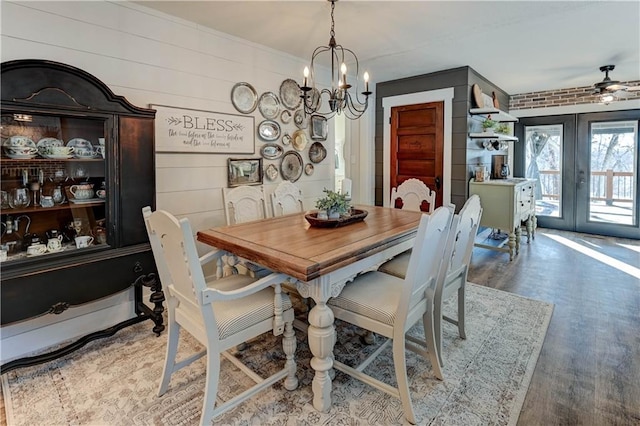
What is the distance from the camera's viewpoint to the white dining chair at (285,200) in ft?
10.3

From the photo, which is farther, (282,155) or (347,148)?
(347,148)

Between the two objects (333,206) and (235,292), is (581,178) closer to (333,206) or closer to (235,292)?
(333,206)

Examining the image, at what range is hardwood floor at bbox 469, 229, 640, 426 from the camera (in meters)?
1.78

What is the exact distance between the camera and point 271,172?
3.77 meters

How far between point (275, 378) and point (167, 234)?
93 centimetres

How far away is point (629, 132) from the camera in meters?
5.24

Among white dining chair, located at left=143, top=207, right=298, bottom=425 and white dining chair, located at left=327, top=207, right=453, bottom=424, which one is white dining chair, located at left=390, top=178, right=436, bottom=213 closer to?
white dining chair, located at left=327, top=207, right=453, bottom=424

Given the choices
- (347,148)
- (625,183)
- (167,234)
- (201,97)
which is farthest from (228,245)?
(625,183)

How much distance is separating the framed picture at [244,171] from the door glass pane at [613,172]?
5.39 metres

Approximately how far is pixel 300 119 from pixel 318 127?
0.32 meters

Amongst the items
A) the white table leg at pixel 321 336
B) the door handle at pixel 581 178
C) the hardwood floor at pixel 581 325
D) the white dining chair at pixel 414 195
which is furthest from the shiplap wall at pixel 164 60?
the door handle at pixel 581 178

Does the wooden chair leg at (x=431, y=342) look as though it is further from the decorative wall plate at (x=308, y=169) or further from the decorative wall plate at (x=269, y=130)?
the decorative wall plate at (x=308, y=169)

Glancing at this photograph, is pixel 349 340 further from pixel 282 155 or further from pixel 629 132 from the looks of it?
pixel 629 132

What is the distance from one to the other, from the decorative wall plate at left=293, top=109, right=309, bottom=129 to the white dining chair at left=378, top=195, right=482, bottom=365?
219 centimetres
